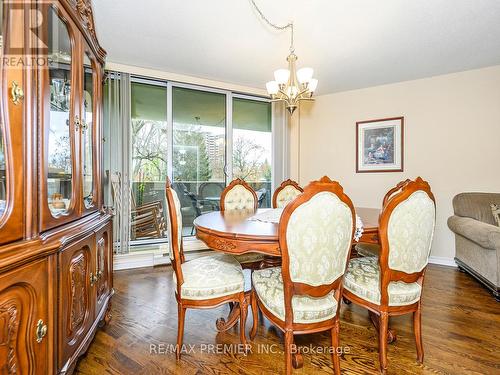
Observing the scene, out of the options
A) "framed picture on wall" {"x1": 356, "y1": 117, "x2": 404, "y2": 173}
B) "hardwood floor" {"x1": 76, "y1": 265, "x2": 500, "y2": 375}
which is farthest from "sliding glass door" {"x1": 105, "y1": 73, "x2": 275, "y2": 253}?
"framed picture on wall" {"x1": 356, "y1": 117, "x2": 404, "y2": 173}

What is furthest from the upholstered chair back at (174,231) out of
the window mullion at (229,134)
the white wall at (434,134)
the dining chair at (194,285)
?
the white wall at (434,134)

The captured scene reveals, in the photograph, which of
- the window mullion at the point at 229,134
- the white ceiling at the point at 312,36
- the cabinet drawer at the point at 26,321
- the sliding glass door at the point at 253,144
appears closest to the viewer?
the cabinet drawer at the point at 26,321

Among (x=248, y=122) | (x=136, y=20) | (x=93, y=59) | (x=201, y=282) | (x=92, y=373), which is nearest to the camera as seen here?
(x=92, y=373)

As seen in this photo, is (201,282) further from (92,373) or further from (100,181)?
(100,181)

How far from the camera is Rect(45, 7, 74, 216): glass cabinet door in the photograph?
125 centimetres

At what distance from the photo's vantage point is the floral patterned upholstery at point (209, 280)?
1.70 m

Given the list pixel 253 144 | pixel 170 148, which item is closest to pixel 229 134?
pixel 253 144

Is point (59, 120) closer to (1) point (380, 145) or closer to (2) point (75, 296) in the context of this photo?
(2) point (75, 296)

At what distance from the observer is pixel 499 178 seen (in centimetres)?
341

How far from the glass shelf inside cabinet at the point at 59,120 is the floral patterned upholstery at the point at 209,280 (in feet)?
2.60

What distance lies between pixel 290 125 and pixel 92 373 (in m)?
4.22

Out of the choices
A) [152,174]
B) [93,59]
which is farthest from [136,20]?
[152,174]

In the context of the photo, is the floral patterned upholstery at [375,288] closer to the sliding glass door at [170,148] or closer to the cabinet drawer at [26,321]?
the cabinet drawer at [26,321]

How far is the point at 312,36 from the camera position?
2684 millimetres
